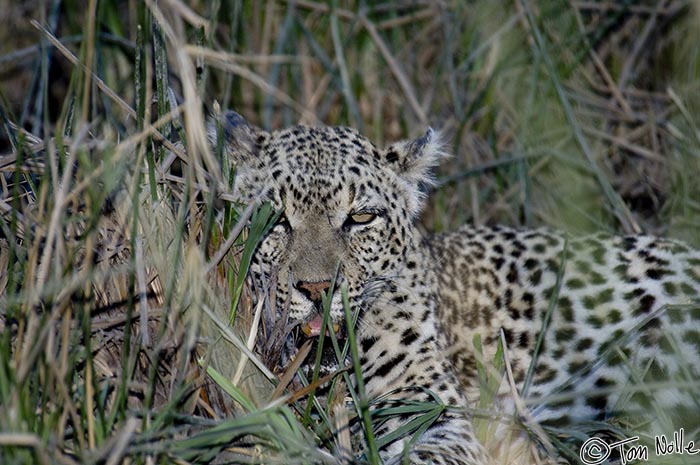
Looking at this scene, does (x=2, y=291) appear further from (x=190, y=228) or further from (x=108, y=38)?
(x=108, y=38)

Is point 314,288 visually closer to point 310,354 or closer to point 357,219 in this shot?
point 310,354

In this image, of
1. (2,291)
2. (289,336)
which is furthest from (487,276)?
(2,291)

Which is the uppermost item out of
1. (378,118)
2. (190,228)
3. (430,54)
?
(430,54)

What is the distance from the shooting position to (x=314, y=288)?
4.52 meters

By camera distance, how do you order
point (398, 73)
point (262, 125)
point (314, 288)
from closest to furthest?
point (314, 288) < point (398, 73) < point (262, 125)

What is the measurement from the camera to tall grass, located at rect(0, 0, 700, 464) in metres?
3.74

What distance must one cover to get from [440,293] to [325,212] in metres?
1.09

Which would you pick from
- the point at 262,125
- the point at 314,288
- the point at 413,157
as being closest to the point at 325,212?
the point at 314,288

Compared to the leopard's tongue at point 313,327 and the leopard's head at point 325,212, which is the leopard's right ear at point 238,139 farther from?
the leopard's tongue at point 313,327

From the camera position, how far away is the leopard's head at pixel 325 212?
460 centimetres


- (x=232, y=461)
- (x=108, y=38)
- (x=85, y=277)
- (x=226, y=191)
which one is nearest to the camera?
(x=85, y=277)

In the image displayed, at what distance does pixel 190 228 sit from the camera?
428cm

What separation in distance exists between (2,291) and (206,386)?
1.00 metres

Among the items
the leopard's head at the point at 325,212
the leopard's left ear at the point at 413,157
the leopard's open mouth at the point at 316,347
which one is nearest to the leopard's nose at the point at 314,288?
the leopard's head at the point at 325,212
